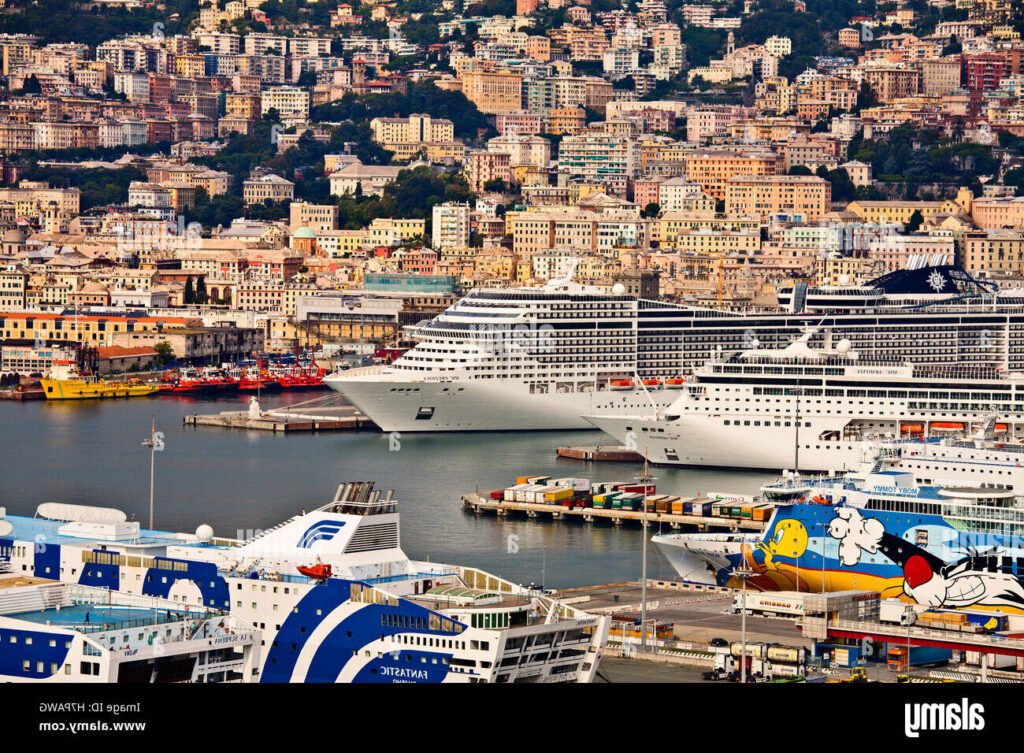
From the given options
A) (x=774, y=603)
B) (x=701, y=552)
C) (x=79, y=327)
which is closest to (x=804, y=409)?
(x=701, y=552)

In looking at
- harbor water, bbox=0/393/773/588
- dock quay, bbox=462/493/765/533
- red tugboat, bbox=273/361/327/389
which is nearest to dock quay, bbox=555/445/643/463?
harbor water, bbox=0/393/773/588

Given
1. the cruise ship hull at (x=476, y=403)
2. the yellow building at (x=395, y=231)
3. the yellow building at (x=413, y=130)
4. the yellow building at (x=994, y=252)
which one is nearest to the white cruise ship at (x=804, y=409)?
the cruise ship hull at (x=476, y=403)

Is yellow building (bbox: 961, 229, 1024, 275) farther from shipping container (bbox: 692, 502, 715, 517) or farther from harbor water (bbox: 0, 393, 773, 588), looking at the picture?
shipping container (bbox: 692, 502, 715, 517)

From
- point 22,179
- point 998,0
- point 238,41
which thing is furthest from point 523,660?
point 238,41

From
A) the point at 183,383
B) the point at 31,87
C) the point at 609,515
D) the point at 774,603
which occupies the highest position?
the point at 31,87

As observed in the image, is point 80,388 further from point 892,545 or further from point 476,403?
point 892,545

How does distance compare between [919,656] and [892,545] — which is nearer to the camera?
[919,656]

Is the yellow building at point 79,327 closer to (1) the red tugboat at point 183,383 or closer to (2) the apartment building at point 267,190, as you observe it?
A: (1) the red tugboat at point 183,383
